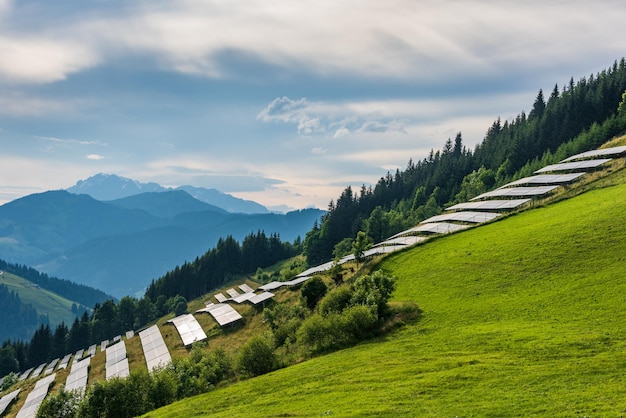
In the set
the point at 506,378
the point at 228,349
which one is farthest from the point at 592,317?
the point at 228,349

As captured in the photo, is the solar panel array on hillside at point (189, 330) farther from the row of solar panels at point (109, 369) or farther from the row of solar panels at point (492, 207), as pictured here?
the row of solar panels at point (492, 207)

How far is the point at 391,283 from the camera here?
207ft

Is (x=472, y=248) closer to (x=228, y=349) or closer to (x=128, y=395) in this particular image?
(x=228, y=349)

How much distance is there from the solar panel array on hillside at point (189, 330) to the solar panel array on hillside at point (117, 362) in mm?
14430

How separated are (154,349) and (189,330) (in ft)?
33.8

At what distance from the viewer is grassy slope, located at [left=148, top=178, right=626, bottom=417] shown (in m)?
31.6

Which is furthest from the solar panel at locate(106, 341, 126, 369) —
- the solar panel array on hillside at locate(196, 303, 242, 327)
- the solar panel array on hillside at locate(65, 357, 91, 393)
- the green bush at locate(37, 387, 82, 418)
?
the green bush at locate(37, 387, 82, 418)

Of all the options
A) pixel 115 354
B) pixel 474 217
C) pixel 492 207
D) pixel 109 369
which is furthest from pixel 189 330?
pixel 492 207

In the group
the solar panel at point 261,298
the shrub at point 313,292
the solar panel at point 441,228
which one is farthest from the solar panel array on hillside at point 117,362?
the solar panel at point 441,228

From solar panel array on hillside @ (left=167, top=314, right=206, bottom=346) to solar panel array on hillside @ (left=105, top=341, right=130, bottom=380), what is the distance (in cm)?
1443

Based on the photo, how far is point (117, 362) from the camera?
102m

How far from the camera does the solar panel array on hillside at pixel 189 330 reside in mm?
100375

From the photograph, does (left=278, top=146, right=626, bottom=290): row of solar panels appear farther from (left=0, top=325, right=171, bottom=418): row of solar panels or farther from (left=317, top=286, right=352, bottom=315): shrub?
(left=0, top=325, right=171, bottom=418): row of solar panels

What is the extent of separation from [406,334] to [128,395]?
37.9m
